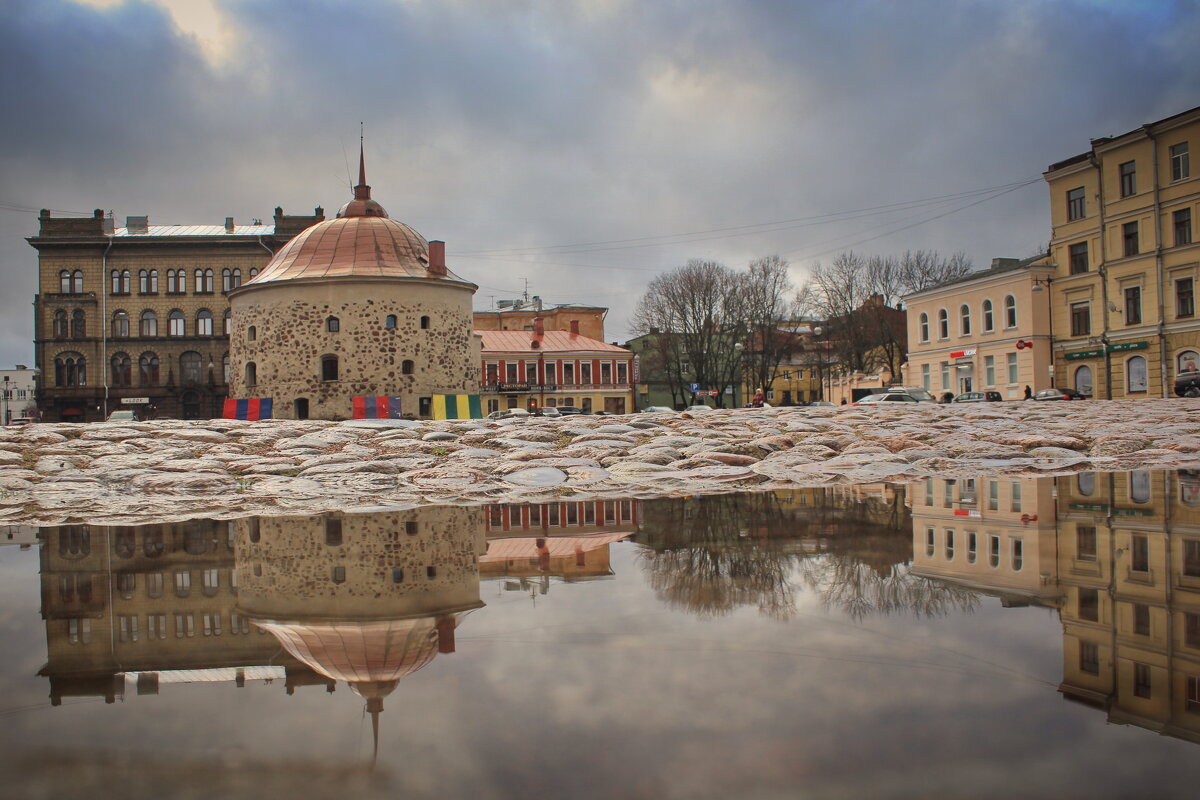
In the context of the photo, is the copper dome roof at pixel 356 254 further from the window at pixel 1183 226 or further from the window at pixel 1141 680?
the window at pixel 1141 680

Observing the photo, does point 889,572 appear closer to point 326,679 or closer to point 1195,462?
point 326,679

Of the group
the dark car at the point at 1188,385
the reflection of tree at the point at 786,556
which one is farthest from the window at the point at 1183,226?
the reflection of tree at the point at 786,556

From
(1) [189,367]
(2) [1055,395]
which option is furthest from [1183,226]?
(1) [189,367]

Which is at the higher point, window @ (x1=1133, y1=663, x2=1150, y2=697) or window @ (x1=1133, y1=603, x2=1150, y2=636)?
window @ (x1=1133, y1=603, x2=1150, y2=636)

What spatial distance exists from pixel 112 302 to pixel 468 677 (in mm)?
68118

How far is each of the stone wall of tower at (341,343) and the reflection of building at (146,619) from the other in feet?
97.3

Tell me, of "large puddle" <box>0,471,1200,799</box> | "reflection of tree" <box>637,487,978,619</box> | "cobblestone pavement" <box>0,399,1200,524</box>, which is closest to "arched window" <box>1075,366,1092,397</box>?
"cobblestone pavement" <box>0,399,1200,524</box>

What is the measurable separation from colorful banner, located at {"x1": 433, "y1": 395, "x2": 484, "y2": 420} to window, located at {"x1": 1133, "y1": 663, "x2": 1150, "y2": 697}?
32.4 metres

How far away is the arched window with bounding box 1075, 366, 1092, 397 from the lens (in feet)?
134

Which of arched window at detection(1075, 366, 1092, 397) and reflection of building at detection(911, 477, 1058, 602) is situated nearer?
reflection of building at detection(911, 477, 1058, 602)

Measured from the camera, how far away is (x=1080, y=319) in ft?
136

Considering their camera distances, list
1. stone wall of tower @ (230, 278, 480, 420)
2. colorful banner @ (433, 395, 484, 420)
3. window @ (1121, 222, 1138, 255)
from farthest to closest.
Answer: window @ (1121, 222, 1138, 255)
stone wall of tower @ (230, 278, 480, 420)
colorful banner @ (433, 395, 484, 420)

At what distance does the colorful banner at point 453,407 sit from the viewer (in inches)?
1374

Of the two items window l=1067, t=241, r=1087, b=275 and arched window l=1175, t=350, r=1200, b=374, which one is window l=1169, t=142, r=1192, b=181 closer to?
window l=1067, t=241, r=1087, b=275
